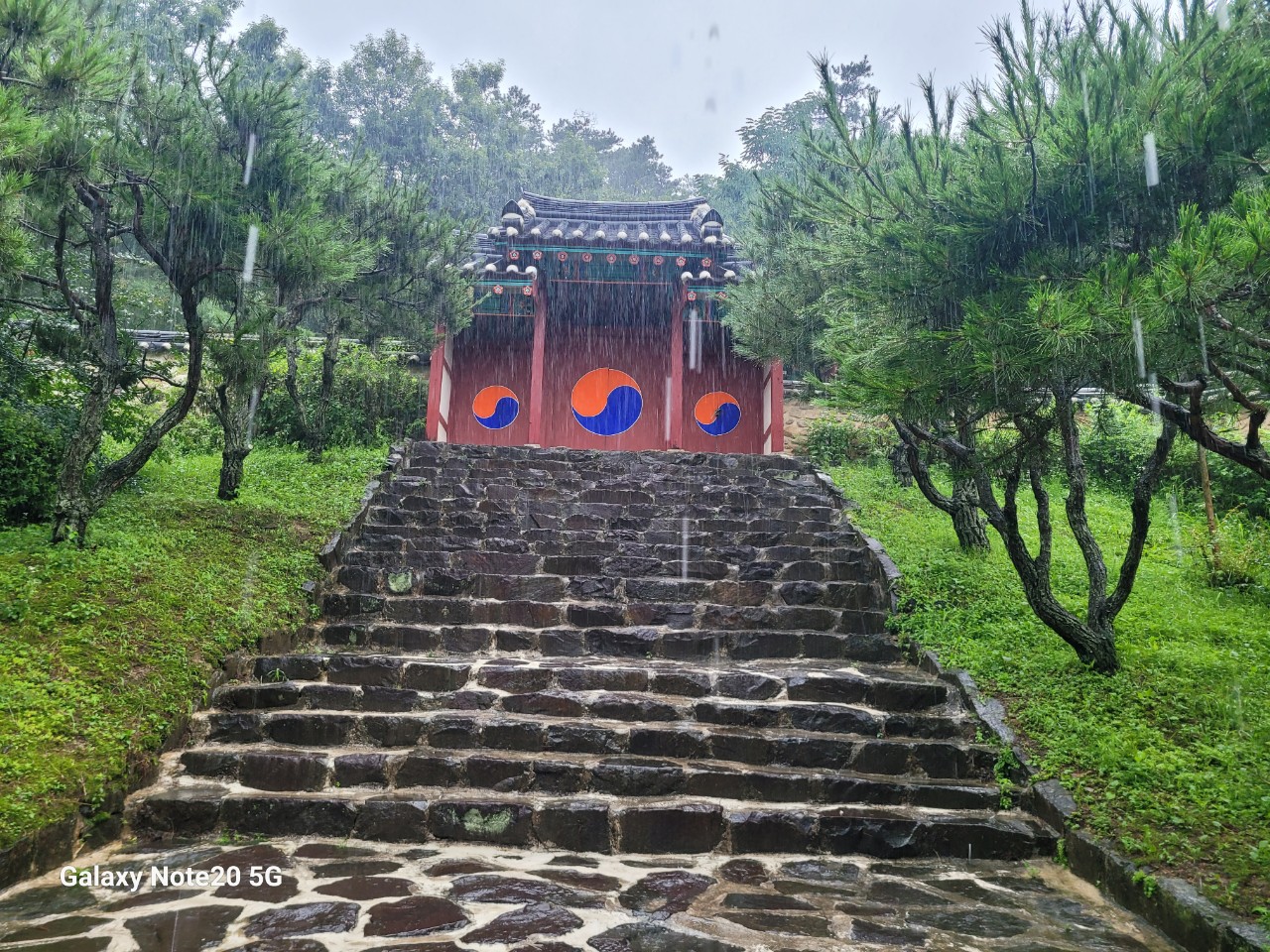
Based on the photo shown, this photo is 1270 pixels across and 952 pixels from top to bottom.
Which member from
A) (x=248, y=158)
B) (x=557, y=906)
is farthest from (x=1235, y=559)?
(x=248, y=158)

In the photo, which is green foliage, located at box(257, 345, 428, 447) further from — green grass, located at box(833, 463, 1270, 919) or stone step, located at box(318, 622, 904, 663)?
green grass, located at box(833, 463, 1270, 919)

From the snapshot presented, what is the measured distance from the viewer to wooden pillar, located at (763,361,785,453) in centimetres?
1338

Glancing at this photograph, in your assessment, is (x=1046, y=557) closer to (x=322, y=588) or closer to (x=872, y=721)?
(x=872, y=721)

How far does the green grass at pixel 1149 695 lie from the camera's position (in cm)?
359

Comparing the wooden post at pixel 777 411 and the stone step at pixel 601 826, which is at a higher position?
the wooden post at pixel 777 411

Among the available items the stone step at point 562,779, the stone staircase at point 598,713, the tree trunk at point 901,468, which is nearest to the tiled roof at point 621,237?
the tree trunk at point 901,468

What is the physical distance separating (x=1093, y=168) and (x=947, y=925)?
374 centimetres

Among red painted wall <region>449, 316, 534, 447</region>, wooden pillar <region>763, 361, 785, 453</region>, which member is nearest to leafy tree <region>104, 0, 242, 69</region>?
red painted wall <region>449, 316, 534, 447</region>

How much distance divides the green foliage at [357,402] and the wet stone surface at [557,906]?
911cm

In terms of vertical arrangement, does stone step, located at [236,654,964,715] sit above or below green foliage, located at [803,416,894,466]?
below

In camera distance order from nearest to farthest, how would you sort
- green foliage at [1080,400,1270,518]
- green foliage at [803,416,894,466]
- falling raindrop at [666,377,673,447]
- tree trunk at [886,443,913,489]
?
green foliage at [1080,400,1270,518] < tree trunk at [886,443,913,489] < green foliage at [803,416,894,466] < falling raindrop at [666,377,673,447]

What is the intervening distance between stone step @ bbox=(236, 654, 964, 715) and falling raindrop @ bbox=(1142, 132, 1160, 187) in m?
3.19

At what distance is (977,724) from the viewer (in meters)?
4.95

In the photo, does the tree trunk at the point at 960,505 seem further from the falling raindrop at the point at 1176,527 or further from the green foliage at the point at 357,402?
the green foliage at the point at 357,402
